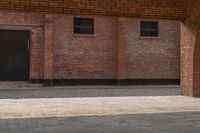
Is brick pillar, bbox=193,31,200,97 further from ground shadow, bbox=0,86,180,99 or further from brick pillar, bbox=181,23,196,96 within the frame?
ground shadow, bbox=0,86,180,99

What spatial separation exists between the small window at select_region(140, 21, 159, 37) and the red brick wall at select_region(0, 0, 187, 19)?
1333cm

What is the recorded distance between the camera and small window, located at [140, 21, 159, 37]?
27.8 metres

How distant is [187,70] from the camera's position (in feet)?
51.8

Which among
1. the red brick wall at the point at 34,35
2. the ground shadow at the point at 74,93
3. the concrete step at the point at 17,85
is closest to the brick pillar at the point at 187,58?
the ground shadow at the point at 74,93

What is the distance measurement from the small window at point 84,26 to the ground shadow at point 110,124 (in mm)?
16912

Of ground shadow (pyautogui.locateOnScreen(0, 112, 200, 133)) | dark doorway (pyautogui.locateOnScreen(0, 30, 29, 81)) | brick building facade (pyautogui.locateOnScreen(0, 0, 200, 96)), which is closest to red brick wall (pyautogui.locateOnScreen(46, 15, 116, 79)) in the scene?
brick building facade (pyautogui.locateOnScreen(0, 0, 200, 96))

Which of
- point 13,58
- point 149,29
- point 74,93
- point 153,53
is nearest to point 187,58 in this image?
point 74,93

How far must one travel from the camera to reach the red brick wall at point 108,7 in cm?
1179

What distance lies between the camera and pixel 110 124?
8.59 m

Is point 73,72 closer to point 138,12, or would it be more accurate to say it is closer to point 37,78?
point 37,78

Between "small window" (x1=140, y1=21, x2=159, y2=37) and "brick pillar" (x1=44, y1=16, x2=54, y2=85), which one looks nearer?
"brick pillar" (x1=44, y1=16, x2=54, y2=85)

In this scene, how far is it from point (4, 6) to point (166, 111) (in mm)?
5242

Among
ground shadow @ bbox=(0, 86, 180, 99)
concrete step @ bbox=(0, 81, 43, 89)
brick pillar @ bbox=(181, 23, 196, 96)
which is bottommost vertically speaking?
concrete step @ bbox=(0, 81, 43, 89)

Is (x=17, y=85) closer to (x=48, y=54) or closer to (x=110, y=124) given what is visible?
(x=48, y=54)
